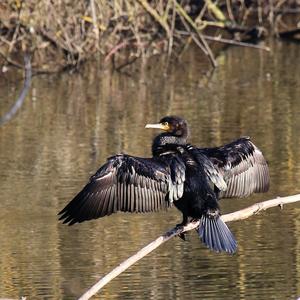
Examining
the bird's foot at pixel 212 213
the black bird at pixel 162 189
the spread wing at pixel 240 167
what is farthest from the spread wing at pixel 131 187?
the spread wing at pixel 240 167

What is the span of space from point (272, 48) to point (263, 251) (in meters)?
10.1

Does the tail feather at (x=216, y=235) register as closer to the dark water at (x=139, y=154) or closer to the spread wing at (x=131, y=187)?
the spread wing at (x=131, y=187)

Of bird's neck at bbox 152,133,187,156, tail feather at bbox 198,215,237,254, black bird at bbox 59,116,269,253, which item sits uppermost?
bird's neck at bbox 152,133,187,156

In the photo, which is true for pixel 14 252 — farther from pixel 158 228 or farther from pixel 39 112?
pixel 39 112

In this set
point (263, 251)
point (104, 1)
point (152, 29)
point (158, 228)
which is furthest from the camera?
point (152, 29)

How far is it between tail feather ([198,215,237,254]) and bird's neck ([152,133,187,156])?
1.91 feet

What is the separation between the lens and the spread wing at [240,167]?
673cm

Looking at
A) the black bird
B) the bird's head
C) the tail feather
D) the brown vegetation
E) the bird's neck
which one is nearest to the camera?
the tail feather

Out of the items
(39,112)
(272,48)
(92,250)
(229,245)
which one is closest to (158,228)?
(92,250)

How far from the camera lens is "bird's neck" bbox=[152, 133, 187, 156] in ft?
21.8

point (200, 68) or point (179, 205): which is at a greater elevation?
point (200, 68)

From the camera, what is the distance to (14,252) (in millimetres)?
7758

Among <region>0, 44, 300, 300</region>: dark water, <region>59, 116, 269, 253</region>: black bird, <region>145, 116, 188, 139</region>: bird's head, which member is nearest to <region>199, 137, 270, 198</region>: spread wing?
<region>59, 116, 269, 253</region>: black bird

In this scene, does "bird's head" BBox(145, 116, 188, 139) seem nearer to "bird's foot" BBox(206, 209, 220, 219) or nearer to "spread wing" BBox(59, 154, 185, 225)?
"spread wing" BBox(59, 154, 185, 225)
